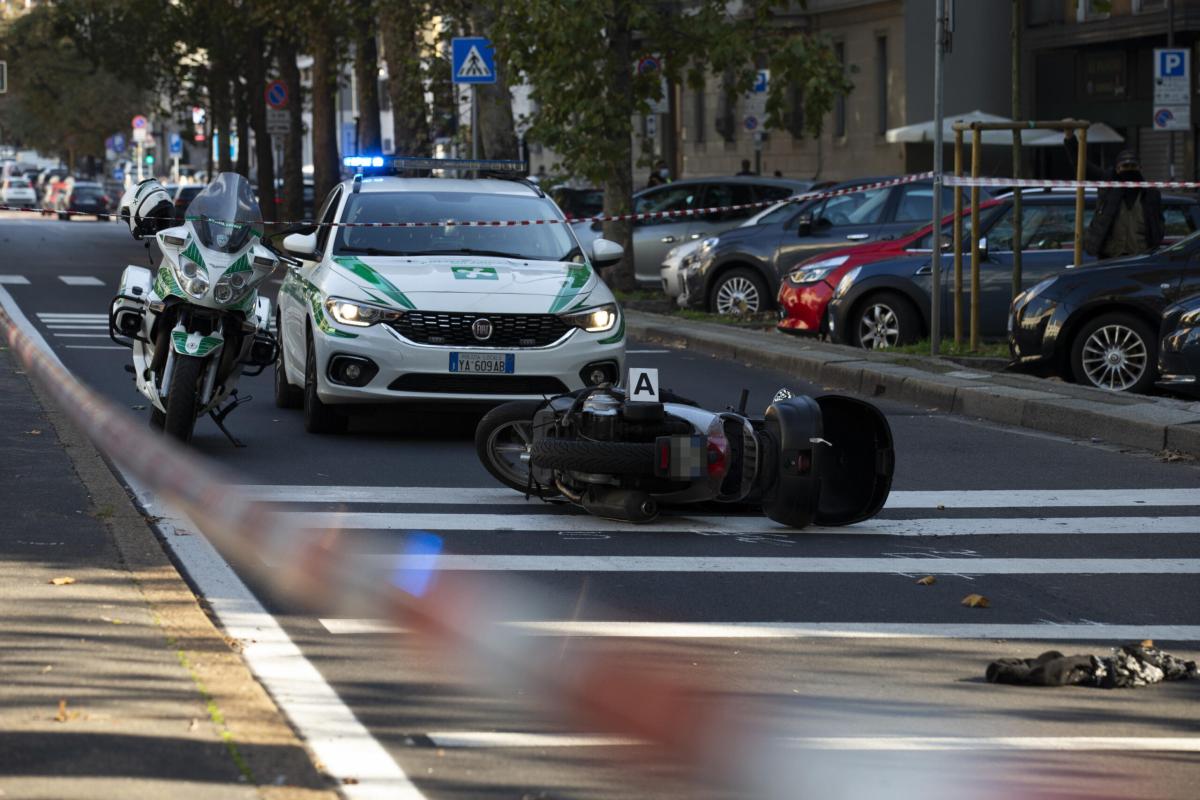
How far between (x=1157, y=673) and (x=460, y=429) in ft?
23.8

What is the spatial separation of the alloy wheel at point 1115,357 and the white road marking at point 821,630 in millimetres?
8266

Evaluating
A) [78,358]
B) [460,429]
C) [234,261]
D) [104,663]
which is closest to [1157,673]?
[104,663]

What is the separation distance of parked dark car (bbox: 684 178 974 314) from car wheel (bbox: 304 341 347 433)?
9990 millimetres

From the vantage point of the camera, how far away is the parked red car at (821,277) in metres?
19.3

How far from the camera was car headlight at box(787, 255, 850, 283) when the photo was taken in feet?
64.6

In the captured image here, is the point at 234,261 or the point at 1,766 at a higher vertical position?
the point at 234,261

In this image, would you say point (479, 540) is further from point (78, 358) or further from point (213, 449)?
point (78, 358)

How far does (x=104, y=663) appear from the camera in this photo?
236 inches

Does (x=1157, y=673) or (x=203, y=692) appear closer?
(x=203, y=692)

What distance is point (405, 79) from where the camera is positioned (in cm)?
3831

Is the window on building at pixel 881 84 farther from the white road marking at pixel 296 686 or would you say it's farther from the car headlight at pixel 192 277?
the white road marking at pixel 296 686

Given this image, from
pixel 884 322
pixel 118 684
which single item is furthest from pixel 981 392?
pixel 118 684

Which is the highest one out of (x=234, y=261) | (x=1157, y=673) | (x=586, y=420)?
(x=234, y=261)

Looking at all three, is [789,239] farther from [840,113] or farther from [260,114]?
[260,114]
